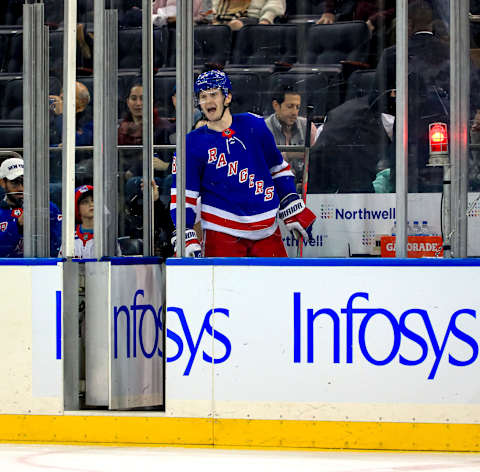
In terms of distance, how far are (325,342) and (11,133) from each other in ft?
6.88

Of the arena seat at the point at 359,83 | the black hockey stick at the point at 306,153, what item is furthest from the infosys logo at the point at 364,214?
the arena seat at the point at 359,83

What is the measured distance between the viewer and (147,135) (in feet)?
16.9

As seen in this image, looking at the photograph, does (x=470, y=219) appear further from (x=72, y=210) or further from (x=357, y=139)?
(x=72, y=210)

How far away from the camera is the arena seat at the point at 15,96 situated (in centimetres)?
488

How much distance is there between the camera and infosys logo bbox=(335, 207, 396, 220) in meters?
4.68

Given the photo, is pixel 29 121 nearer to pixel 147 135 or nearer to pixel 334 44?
pixel 147 135

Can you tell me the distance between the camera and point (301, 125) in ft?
16.8

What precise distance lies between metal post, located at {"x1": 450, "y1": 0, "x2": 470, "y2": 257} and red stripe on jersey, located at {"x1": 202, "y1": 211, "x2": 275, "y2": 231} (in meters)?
1.15

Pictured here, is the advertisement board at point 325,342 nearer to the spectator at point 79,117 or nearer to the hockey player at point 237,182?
the hockey player at point 237,182

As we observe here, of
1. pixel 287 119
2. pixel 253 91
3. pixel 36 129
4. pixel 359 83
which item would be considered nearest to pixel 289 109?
pixel 287 119

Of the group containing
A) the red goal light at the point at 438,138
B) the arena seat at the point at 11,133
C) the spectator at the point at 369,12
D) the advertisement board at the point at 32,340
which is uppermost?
the spectator at the point at 369,12

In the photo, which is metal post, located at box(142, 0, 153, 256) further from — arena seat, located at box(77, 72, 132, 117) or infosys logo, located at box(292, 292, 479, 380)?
infosys logo, located at box(292, 292, 479, 380)

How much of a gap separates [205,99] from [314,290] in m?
1.33

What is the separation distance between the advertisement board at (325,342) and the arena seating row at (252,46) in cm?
126
